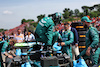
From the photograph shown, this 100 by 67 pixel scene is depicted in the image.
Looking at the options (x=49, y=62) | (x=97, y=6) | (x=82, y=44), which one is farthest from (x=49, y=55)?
(x=97, y=6)

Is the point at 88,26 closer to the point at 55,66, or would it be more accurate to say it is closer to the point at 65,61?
the point at 65,61

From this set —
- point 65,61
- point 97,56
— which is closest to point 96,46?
point 97,56

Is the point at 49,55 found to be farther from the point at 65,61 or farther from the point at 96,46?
the point at 96,46

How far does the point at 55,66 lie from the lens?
3.10 meters

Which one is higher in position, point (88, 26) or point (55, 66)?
point (88, 26)

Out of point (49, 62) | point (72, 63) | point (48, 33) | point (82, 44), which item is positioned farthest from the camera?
point (82, 44)

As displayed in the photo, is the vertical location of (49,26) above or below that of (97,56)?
above

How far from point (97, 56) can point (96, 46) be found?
0.87ft

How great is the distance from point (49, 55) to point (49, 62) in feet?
1.04

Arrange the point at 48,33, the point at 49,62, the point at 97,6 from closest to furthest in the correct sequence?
the point at 49,62 → the point at 48,33 → the point at 97,6

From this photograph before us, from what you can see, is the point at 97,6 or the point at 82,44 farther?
the point at 97,6

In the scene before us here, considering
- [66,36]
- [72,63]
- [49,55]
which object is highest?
[66,36]

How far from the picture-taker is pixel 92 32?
3.52 m

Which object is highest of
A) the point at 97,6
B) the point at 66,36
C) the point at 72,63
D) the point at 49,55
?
the point at 97,6
